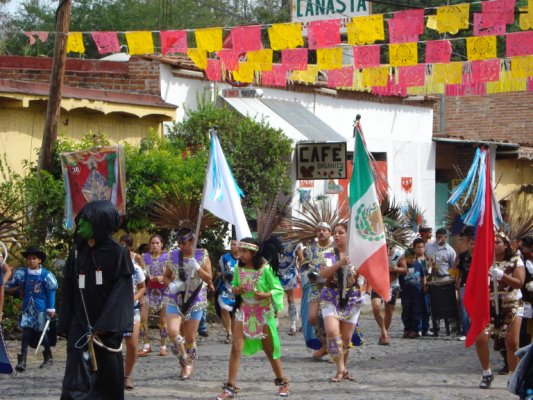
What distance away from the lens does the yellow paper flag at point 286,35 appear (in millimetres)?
17375

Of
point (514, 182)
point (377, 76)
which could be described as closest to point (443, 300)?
point (377, 76)

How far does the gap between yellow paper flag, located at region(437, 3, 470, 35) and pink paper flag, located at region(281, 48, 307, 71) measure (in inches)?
129

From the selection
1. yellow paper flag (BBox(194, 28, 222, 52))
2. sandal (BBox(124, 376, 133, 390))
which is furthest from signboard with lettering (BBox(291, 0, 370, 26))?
sandal (BBox(124, 376, 133, 390))

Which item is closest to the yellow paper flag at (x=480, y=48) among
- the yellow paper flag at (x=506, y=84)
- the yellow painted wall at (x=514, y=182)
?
the yellow paper flag at (x=506, y=84)

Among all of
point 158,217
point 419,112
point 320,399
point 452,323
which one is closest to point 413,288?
point 452,323

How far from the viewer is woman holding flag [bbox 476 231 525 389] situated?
39.8 feet

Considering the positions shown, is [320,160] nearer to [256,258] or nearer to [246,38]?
[246,38]

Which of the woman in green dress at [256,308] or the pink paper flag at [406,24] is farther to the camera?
the pink paper flag at [406,24]

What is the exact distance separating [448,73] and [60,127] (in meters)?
7.23

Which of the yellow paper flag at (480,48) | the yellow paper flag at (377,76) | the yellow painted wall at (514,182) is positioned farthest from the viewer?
→ the yellow painted wall at (514,182)

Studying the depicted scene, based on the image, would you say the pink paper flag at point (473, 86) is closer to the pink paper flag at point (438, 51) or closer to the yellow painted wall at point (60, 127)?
the pink paper flag at point (438, 51)

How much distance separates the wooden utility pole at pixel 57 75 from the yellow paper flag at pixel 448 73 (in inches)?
304

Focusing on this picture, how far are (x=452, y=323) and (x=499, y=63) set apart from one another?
5118 millimetres

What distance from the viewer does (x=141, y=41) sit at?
17.3 metres
